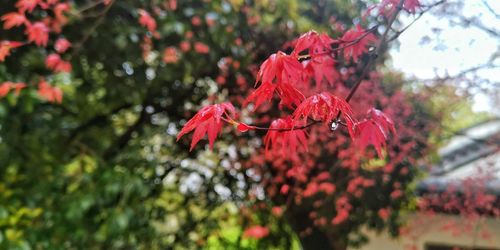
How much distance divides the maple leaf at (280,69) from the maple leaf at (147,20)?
8.24 feet

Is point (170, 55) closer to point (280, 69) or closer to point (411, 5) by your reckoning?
point (411, 5)

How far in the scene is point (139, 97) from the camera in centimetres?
456

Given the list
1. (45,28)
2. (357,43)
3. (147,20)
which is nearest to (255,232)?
(147,20)

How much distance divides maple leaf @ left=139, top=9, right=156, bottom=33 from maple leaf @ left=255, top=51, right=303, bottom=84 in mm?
2512

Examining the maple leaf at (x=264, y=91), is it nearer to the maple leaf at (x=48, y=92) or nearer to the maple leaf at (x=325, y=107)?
the maple leaf at (x=325, y=107)

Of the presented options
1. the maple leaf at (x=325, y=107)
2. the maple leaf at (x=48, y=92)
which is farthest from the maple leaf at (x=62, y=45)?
the maple leaf at (x=325, y=107)

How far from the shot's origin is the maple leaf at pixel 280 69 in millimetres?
1518

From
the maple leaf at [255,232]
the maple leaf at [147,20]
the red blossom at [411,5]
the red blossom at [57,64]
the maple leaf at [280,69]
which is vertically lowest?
the maple leaf at [255,232]

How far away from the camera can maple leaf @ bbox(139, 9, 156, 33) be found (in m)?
3.93

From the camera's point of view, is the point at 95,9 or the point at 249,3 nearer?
the point at 95,9

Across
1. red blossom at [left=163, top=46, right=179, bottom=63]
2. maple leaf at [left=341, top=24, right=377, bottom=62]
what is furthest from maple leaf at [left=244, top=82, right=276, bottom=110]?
red blossom at [left=163, top=46, right=179, bottom=63]

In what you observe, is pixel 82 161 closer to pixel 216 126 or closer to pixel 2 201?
pixel 2 201

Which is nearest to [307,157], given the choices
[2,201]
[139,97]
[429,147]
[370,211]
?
[370,211]

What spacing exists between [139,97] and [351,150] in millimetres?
1655
